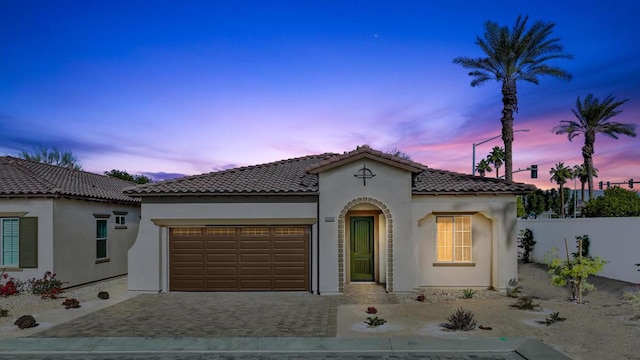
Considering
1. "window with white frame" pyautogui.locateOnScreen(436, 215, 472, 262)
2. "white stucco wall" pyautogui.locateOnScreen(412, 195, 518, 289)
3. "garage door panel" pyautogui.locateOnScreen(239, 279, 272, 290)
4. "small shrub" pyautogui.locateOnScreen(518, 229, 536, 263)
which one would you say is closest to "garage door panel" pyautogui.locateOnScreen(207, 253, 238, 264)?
"garage door panel" pyautogui.locateOnScreen(239, 279, 272, 290)

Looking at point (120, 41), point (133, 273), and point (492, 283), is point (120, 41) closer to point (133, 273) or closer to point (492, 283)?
point (133, 273)

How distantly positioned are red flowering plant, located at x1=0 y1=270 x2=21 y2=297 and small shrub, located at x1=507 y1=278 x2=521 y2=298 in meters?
16.7

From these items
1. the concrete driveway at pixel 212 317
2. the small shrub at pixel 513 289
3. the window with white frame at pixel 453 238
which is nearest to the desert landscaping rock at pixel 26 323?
the concrete driveway at pixel 212 317

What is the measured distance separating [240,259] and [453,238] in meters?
7.60

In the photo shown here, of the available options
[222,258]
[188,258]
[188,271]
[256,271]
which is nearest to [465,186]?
[256,271]

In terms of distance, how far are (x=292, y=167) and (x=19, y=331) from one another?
11.0 meters

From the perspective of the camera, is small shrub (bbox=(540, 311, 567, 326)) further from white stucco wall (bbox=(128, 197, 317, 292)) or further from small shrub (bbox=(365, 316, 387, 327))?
white stucco wall (bbox=(128, 197, 317, 292))

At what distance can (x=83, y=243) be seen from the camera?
17.2 meters

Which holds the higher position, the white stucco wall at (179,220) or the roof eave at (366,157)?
the roof eave at (366,157)

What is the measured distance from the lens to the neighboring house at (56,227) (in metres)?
15.7

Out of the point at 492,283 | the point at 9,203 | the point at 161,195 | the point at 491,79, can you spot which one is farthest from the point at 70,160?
the point at 492,283

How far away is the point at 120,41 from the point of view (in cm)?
1778

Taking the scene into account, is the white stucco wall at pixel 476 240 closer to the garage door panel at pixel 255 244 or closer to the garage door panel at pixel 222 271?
the garage door panel at pixel 255 244

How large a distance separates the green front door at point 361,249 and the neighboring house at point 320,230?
3.95 ft
